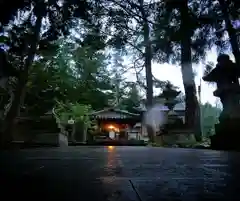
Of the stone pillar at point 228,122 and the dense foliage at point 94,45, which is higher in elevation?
the dense foliage at point 94,45

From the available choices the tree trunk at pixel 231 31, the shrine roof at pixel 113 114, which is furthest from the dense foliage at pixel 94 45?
the shrine roof at pixel 113 114

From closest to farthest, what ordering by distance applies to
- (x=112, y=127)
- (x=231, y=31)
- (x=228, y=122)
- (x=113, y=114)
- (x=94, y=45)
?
1. (x=231, y=31)
2. (x=228, y=122)
3. (x=94, y=45)
4. (x=113, y=114)
5. (x=112, y=127)

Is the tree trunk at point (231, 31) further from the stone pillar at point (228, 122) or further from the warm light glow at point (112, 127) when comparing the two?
the warm light glow at point (112, 127)

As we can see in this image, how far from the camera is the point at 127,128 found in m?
25.8

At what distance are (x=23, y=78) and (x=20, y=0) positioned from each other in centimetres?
492

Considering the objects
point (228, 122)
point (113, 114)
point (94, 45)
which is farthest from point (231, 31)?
point (113, 114)

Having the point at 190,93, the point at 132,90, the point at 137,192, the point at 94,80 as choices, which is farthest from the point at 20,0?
the point at 132,90

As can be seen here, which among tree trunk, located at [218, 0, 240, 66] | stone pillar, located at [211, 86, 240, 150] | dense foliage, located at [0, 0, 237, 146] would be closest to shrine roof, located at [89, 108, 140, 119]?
dense foliage, located at [0, 0, 237, 146]

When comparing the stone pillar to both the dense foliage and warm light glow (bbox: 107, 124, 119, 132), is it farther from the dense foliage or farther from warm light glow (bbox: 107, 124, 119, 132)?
warm light glow (bbox: 107, 124, 119, 132)

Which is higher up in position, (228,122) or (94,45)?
(94,45)

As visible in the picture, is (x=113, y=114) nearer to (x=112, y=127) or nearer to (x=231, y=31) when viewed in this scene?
(x=112, y=127)

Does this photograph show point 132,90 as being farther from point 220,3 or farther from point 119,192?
point 119,192

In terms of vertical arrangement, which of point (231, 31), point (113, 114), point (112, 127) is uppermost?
point (231, 31)

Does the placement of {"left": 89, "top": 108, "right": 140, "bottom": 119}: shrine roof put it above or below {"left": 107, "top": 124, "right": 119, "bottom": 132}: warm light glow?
above
